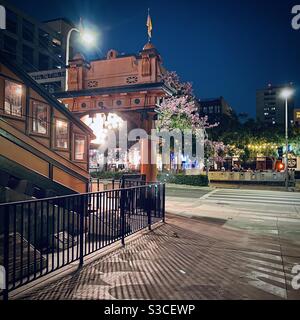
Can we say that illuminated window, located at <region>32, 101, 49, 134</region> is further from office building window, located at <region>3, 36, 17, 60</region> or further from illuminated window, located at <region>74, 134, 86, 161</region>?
office building window, located at <region>3, 36, 17, 60</region>

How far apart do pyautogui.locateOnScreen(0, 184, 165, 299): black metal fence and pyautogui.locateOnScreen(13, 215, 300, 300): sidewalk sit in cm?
42

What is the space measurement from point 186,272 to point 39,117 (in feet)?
24.3

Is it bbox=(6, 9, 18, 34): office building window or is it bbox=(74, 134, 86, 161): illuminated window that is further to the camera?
bbox=(6, 9, 18, 34): office building window

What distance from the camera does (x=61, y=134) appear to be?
1080 cm

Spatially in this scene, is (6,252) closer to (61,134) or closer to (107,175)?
(61,134)

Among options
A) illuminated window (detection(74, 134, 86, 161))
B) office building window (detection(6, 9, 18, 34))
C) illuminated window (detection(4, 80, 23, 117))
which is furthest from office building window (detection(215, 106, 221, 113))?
A: illuminated window (detection(4, 80, 23, 117))

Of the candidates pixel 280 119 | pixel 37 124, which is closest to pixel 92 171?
pixel 37 124

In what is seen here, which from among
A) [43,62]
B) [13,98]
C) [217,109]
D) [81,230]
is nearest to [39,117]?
→ [13,98]

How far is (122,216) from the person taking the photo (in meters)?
6.19

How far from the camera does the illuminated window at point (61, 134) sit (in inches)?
413

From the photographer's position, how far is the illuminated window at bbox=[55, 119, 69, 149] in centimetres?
1048

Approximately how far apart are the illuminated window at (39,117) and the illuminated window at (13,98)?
0.56 metres

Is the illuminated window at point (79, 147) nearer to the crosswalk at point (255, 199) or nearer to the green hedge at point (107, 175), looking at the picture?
the crosswalk at point (255, 199)
